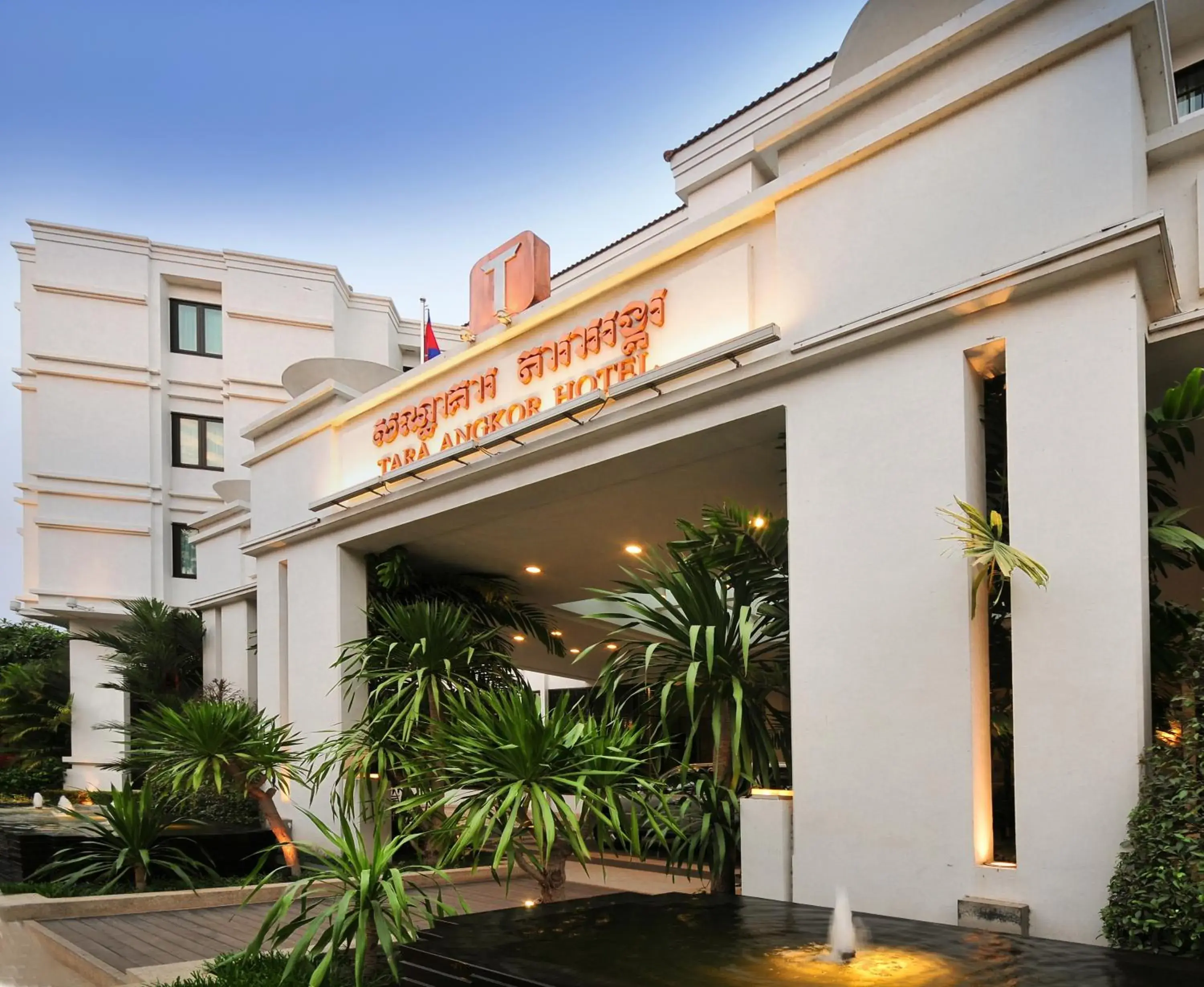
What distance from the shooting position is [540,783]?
6398 mm

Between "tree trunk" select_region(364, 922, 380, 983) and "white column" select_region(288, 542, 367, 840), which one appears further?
"white column" select_region(288, 542, 367, 840)

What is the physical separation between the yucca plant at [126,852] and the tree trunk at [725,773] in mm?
5377

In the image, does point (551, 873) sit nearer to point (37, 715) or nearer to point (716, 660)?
point (716, 660)

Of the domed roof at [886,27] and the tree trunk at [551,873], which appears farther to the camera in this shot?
the domed roof at [886,27]

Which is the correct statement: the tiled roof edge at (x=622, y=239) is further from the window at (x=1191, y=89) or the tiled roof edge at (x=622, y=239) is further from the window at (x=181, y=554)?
the window at (x=181, y=554)

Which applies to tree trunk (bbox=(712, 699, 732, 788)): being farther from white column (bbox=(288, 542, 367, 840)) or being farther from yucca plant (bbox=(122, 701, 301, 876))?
white column (bbox=(288, 542, 367, 840))

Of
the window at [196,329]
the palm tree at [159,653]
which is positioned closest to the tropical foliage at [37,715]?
the palm tree at [159,653]

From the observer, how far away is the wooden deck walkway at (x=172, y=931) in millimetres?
7906

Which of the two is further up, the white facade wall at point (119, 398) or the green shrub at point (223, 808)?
the white facade wall at point (119, 398)

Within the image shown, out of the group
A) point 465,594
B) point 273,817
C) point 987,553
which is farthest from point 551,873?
point 465,594

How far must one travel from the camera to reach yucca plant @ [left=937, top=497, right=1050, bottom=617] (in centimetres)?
564

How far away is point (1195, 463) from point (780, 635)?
3.58 m

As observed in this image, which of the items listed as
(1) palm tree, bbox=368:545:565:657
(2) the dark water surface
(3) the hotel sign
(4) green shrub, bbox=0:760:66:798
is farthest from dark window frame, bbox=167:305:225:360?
(2) the dark water surface

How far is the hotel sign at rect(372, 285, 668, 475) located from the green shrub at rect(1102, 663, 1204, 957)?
5086mm
